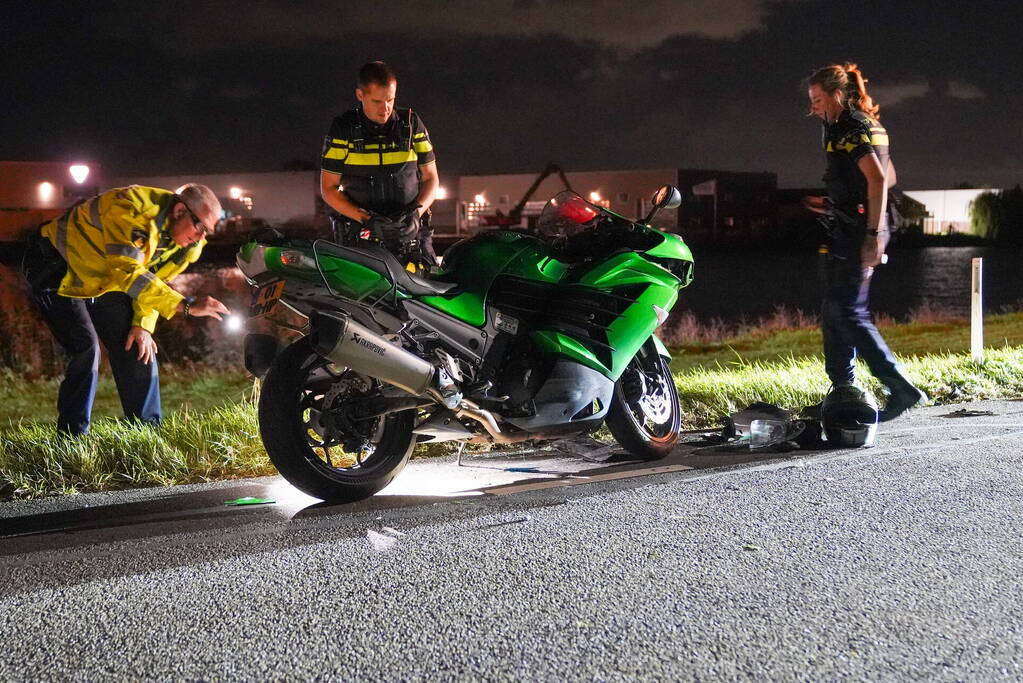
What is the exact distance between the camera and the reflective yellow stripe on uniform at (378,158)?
6328 mm

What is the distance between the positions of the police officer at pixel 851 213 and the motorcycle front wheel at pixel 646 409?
3.85 ft

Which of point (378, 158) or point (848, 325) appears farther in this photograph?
point (848, 325)

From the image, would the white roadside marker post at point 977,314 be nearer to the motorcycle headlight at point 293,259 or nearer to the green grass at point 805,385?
the green grass at point 805,385

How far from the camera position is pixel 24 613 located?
11.3 feet

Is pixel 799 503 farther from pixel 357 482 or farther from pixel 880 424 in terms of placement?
pixel 880 424

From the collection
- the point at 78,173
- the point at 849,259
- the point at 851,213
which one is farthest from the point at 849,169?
the point at 78,173

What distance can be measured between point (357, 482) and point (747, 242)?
63.3 meters

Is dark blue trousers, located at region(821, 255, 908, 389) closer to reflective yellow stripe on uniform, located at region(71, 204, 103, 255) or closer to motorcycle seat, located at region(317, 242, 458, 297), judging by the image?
motorcycle seat, located at region(317, 242, 458, 297)

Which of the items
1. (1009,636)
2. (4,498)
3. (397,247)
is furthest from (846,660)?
(4,498)

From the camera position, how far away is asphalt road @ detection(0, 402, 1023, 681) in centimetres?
299

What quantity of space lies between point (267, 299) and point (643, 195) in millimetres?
49280

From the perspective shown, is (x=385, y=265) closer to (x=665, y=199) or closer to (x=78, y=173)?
(x=665, y=199)

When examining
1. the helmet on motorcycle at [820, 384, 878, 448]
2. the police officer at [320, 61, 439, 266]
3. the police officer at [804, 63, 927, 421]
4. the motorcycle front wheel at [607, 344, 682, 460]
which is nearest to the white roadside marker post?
the police officer at [804, 63, 927, 421]

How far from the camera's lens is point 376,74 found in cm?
596
